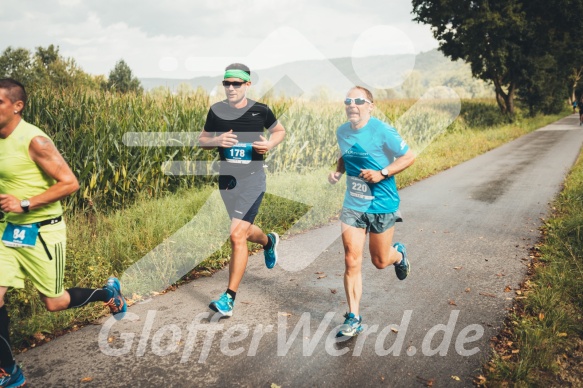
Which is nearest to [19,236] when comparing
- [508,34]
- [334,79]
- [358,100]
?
[358,100]

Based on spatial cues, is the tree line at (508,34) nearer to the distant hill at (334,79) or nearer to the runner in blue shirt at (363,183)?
the distant hill at (334,79)

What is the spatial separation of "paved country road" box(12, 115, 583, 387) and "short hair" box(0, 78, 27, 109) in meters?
1.93

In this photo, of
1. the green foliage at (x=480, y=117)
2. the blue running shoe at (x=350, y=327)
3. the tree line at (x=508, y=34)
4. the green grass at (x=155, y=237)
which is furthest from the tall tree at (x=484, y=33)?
the blue running shoe at (x=350, y=327)

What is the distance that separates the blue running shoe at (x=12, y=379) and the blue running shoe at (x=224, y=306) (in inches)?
60.6

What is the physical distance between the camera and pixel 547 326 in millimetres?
3760

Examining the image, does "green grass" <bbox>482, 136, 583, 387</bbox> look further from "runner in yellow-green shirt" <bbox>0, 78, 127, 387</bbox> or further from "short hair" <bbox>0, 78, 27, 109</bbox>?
"short hair" <bbox>0, 78, 27, 109</bbox>

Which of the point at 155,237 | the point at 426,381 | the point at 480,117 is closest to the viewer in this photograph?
the point at 426,381

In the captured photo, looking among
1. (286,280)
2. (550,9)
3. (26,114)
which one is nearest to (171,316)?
(286,280)

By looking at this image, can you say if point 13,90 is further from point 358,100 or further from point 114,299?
point 358,100

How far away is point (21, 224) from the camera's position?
9.49 feet

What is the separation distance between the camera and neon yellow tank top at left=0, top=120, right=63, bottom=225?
280 centimetres

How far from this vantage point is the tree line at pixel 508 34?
1037 inches

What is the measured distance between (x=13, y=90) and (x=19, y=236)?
0.94 meters

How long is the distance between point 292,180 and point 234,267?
5.37m
